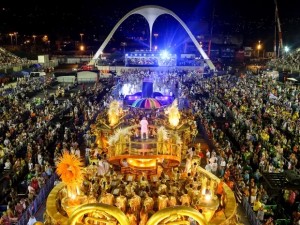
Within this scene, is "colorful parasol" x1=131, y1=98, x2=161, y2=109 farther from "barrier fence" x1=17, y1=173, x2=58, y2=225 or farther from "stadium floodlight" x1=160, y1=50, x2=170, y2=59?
"stadium floodlight" x1=160, y1=50, x2=170, y2=59

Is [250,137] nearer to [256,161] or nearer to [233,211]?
[256,161]

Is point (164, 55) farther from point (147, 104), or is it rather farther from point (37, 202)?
point (37, 202)

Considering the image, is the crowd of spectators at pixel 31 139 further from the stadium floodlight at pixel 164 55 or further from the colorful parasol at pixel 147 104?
the stadium floodlight at pixel 164 55

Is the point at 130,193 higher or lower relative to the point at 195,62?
lower

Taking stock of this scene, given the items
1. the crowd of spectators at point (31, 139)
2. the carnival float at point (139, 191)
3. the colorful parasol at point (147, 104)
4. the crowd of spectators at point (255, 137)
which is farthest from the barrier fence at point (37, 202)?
the colorful parasol at point (147, 104)

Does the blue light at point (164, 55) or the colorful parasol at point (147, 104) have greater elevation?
the blue light at point (164, 55)

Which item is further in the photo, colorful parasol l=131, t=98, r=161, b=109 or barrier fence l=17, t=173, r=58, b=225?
colorful parasol l=131, t=98, r=161, b=109

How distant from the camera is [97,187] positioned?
912 centimetres

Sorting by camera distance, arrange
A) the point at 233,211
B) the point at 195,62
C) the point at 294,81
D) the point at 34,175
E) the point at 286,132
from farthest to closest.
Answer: the point at 195,62 → the point at 294,81 → the point at 286,132 → the point at 34,175 → the point at 233,211

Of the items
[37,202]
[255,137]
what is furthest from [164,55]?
[37,202]

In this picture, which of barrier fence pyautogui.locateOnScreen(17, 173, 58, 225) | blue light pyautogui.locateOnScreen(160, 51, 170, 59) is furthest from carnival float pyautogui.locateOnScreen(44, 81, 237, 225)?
blue light pyautogui.locateOnScreen(160, 51, 170, 59)

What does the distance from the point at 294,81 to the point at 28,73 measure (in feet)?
110

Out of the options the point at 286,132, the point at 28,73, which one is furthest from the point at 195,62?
the point at 286,132

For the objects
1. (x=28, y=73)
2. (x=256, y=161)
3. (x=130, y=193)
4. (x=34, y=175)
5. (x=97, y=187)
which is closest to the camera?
(x=130, y=193)
